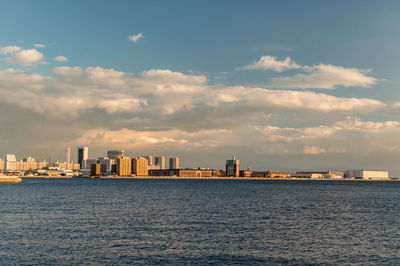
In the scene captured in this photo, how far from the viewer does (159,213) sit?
77.1 meters

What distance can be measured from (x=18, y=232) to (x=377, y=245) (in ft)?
151

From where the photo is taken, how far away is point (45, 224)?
5962 cm

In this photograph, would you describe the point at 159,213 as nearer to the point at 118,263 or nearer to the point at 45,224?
the point at 45,224

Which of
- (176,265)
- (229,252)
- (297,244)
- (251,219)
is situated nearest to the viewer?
(176,265)

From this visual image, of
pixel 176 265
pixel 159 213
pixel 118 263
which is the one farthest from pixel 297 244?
pixel 159 213

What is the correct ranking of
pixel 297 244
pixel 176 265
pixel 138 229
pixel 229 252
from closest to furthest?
pixel 176 265 → pixel 229 252 → pixel 297 244 → pixel 138 229

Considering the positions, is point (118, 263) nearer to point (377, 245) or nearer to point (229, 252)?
point (229, 252)

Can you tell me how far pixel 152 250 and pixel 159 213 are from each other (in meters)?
34.6

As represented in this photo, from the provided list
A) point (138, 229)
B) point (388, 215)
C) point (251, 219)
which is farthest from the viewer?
point (388, 215)

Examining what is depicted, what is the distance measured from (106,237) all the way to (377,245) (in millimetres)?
33458

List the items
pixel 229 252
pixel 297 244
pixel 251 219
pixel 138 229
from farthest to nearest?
1. pixel 251 219
2. pixel 138 229
3. pixel 297 244
4. pixel 229 252

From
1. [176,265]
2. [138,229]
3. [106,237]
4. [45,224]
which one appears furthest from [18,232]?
[176,265]

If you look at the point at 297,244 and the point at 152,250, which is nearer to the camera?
the point at 152,250

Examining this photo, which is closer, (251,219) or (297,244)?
(297,244)
